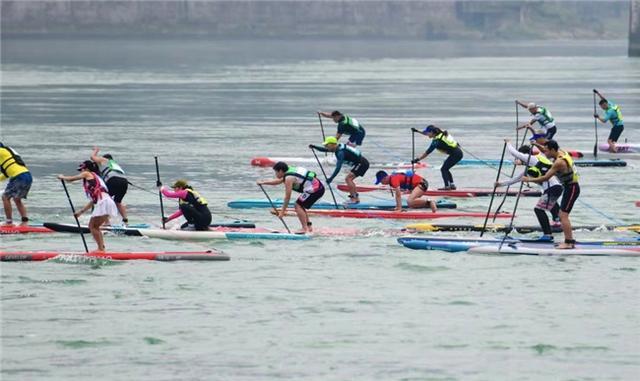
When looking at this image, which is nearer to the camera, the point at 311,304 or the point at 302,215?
the point at 311,304

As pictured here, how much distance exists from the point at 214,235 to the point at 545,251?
6247 millimetres

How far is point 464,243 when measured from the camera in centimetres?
2683

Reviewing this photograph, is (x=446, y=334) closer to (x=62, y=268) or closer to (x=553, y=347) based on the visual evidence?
(x=553, y=347)

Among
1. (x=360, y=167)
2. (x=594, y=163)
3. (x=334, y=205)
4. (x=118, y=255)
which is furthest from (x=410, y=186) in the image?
(x=594, y=163)

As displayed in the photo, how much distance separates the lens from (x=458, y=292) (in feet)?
78.7

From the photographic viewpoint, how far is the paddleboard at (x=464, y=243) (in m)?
26.5

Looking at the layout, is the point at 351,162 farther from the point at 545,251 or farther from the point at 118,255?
the point at 118,255

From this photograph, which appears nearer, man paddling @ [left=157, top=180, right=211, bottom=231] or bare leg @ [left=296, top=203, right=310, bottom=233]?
man paddling @ [left=157, top=180, right=211, bottom=231]

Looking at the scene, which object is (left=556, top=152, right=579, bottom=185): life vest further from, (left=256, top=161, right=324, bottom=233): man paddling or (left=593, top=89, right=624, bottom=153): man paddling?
(left=593, top=89, right=624, bottom=153): man paddling

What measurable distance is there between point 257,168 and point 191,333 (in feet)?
74.2

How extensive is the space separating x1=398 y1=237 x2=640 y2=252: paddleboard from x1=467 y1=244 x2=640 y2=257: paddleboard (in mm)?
163

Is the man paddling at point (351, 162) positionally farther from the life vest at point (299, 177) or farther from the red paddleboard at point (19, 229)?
the red paddleboard at point (19, 229)

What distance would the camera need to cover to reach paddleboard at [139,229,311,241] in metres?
27.8

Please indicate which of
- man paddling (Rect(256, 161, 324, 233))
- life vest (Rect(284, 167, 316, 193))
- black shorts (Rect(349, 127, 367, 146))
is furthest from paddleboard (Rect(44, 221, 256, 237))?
black shorts (Rect(349, 127, 367, 146))
